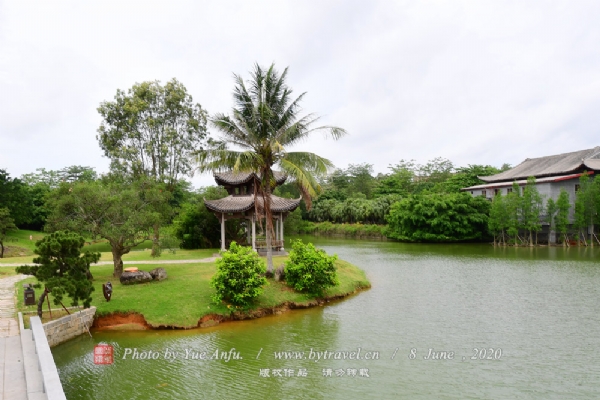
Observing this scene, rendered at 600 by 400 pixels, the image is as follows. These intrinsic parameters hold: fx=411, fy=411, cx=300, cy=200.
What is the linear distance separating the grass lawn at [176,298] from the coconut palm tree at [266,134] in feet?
10.4

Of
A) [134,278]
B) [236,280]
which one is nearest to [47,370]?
[236,280]

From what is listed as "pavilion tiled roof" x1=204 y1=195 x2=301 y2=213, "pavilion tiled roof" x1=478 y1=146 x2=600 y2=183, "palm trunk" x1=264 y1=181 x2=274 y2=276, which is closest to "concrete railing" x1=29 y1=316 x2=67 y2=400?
"palm trunk" x1=264 y1=181 x2=274 y2=276

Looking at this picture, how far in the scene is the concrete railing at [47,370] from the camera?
5.49m

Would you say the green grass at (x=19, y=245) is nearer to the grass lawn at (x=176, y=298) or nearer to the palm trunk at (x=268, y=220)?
the grass lawn at (x=176, y=298)

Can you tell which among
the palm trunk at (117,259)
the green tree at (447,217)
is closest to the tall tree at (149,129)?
the palm trunk at (117,259)

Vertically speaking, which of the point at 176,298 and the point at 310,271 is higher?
the point at 310,271

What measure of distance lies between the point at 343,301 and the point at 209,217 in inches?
569

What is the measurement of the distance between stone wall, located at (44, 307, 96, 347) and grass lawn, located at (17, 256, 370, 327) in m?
0.44

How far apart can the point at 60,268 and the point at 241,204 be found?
12.4 m

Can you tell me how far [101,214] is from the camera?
→ 1460 cm

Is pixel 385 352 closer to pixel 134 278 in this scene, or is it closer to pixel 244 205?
pixel 134 278

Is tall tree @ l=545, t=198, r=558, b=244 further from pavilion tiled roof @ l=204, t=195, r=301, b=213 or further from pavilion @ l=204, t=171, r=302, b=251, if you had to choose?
pavilion tiled roof @ l=204, t=195, r=301, b=213

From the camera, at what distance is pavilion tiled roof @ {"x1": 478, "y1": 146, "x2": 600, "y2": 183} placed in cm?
3303

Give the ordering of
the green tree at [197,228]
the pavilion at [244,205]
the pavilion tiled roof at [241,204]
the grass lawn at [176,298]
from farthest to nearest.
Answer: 1. the green tree at [197,228]
2. the pavilion at [244,205]
3. the pavilion tiled roof at [241,204]
4. the grass lawn at [176,298]
